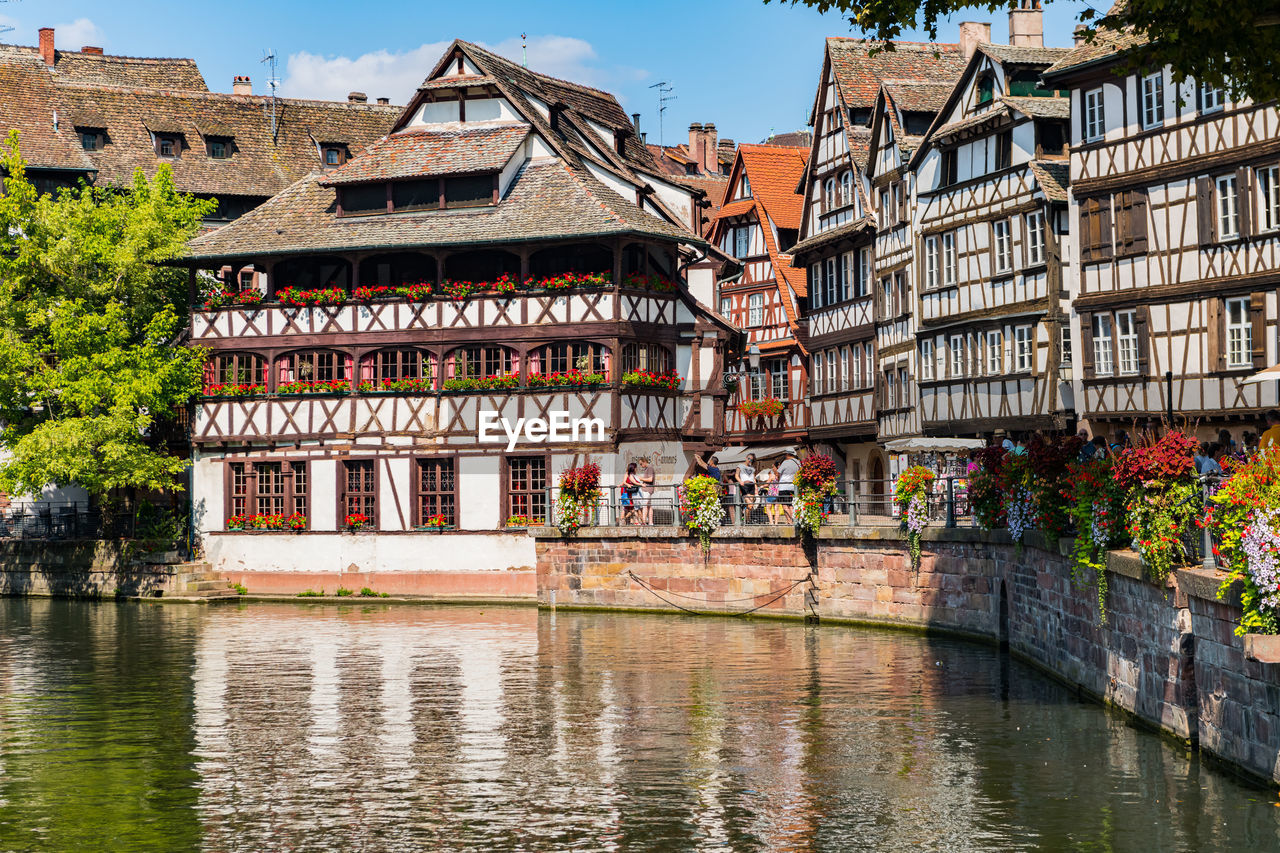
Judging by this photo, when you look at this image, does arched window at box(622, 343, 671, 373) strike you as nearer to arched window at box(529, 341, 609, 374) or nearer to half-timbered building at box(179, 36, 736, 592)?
half-timbered building at box(179, 36, 736, 592)

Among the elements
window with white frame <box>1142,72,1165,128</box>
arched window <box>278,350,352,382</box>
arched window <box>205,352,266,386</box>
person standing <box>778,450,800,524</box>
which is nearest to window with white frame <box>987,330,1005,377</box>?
person standing <box>778,450,800,524</box>

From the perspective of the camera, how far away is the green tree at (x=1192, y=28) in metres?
16.9

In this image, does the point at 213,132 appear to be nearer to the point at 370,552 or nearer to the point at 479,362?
the point at 479,362

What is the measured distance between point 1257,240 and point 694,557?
13997 mm

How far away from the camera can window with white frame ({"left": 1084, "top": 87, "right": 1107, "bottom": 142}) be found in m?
39.1

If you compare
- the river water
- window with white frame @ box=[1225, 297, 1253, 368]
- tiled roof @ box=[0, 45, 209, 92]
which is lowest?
the river water

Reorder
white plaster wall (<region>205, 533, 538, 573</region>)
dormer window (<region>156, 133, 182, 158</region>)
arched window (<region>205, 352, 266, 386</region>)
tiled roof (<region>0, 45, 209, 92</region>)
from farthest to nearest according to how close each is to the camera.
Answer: tiled roof (<region>0, 45, 209, 92</region>)
dormer window (<region>156, 133, 182, 158</region>)
arched window (<region>205, 352, 266, 386</region>)
white plaster wall (<region>205, 533, 538, 573</region>)

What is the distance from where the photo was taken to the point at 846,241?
172 ft

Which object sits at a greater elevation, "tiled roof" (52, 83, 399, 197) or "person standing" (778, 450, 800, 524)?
"tiled roof" (52, 83, 399, 197)

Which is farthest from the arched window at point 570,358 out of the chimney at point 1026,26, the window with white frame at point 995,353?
the chimney at point 1026,26

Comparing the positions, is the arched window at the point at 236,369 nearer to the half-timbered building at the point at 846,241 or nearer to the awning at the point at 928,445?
the half-timbered building at the point at 846,241

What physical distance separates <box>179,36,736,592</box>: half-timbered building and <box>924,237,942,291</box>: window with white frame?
596 centimetres

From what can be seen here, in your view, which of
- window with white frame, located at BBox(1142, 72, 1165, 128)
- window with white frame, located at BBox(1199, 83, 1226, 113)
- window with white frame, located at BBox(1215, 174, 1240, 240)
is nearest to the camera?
window with white frame, located at BBox(1215, 174, 1240, 240)

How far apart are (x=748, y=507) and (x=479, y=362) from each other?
395 inches
